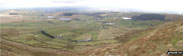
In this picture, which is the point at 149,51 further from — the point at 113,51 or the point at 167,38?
the point at 113,51

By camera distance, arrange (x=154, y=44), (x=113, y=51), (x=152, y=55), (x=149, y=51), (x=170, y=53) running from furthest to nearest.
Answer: (x=113, y=51) → (x=154, y=44) → (x=149, y=51) → (x=152, y=55) → (x=170, y=53)

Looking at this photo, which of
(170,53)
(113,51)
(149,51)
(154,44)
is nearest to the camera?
(170,53)

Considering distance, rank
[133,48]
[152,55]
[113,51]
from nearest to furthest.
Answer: [152,55] → [133,48] → [113,51]

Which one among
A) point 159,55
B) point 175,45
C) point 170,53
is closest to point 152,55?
point 159,55

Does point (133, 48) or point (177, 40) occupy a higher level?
point (177, 40)

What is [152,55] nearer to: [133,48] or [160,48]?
[160,48]

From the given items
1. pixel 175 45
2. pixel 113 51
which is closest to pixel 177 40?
pixel 175 45

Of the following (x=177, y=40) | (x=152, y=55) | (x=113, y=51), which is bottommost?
(x=113, y=51)

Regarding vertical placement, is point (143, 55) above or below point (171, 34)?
below

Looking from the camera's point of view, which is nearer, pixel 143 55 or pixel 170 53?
pixel 170 53
